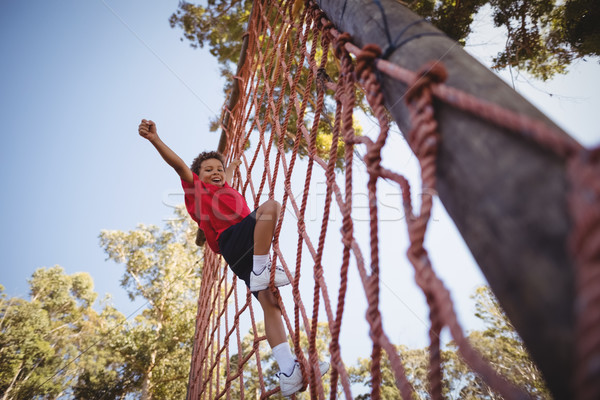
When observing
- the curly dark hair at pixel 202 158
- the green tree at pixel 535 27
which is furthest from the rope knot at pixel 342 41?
the green tree at pixel 535 27

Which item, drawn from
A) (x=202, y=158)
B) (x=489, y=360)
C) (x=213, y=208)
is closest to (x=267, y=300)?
(x=213, y=208)

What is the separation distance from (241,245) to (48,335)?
13.7 m

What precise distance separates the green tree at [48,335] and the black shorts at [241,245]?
736 centimetres

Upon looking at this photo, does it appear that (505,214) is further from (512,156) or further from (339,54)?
(339,54)

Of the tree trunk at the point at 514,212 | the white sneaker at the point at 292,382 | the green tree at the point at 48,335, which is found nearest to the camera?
the tree trunk at the point at 514,212

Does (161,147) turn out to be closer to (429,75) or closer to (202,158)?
(202,158)

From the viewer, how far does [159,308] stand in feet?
24.8

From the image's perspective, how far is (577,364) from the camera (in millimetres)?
171

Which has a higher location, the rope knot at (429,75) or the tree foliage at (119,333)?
the tree foliage at (119,333)

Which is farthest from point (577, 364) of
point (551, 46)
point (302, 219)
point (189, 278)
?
point (189, 278)

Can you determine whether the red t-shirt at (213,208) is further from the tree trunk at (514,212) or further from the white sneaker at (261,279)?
the tree trunk at (514,212)

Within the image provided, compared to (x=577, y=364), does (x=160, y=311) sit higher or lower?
higher

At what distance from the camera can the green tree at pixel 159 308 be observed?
671cm

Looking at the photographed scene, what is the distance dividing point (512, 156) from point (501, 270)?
8 cm
